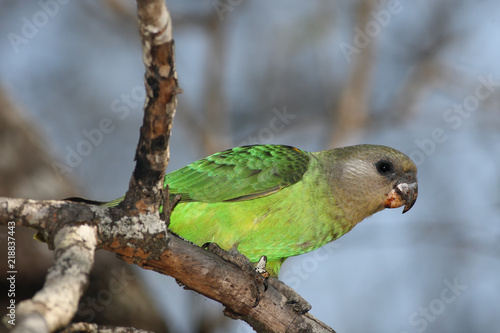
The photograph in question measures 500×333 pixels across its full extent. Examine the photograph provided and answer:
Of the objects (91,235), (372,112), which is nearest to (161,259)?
(91,235)

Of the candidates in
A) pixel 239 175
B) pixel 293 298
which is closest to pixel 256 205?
pixel 239 175

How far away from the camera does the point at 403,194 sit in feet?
16.2

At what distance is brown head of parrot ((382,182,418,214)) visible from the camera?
194 inches

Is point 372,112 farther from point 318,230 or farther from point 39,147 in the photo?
point 39,147

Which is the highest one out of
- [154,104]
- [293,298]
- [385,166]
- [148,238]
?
[385,166]

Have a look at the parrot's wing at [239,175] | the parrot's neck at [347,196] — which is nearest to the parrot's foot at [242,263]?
the parrot's wing at [239,175]

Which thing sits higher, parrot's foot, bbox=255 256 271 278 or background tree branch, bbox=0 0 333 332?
parrot's foot, bbox=255 256 271 278

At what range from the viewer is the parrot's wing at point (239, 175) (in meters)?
4.47

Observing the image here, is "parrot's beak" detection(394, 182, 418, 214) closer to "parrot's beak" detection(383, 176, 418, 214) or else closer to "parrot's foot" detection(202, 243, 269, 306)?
"parrot's beak" detection(383, 176, 418, 214)

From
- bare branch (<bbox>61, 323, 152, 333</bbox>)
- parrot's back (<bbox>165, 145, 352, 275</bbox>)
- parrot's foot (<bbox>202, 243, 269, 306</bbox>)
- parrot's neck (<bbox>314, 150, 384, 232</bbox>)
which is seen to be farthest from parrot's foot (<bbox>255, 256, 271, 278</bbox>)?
bare branch (<bbox>61, 323, 152, 333</bbox>)

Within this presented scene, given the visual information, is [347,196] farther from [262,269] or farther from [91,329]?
[91,329]

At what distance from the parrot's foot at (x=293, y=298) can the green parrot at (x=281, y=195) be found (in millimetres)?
277

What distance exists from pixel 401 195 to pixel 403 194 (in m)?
0.03

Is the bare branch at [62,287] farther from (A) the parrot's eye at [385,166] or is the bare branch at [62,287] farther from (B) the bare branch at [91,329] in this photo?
(A) the parrot's eye at [385,166]
